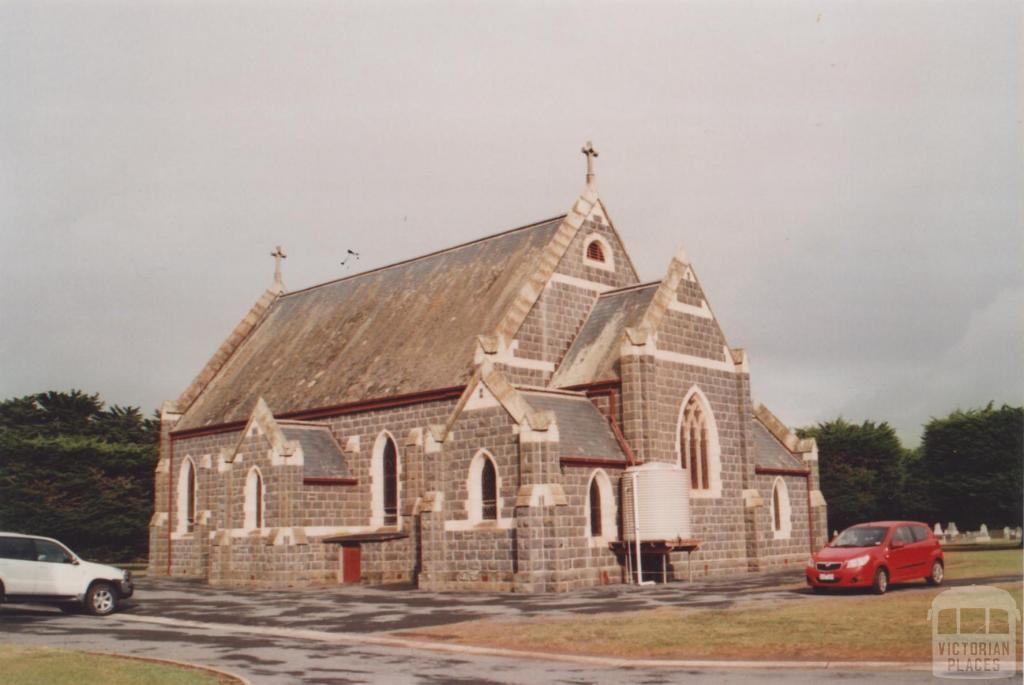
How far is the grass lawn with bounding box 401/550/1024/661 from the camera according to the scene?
1514 cm

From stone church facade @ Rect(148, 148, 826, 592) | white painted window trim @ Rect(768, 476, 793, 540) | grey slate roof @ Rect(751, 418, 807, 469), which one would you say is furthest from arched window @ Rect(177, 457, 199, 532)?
white painted window trim @ Rect(768, 476, 793, 540)

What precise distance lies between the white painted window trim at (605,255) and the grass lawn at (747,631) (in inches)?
708

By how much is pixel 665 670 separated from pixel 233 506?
25450mm

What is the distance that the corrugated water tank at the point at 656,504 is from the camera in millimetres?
29734

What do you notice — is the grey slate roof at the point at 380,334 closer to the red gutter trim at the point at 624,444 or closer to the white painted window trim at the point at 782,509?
the red gutter trim at the point at 624,444

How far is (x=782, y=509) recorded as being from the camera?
123 ft

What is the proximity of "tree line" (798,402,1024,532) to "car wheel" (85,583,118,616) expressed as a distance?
46.0 meters

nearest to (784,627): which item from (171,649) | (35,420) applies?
(171,649)

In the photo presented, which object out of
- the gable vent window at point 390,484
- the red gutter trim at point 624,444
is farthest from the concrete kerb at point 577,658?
the gable vent window at point 390,484

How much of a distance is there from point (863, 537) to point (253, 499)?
21712 millimetres

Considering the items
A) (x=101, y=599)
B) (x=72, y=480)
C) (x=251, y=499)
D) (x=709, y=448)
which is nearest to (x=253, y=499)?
(x=251, y=499)

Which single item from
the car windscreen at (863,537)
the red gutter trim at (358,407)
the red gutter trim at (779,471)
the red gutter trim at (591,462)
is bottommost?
the car windscreen at (863,537)

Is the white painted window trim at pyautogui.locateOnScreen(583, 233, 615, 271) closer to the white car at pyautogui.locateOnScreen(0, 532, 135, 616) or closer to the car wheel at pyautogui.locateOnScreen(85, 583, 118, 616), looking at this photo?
the white car at pyautogui.locateOnScreen(0, 532, 135, 616)

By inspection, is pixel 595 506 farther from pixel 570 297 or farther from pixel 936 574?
pixel 936 574
